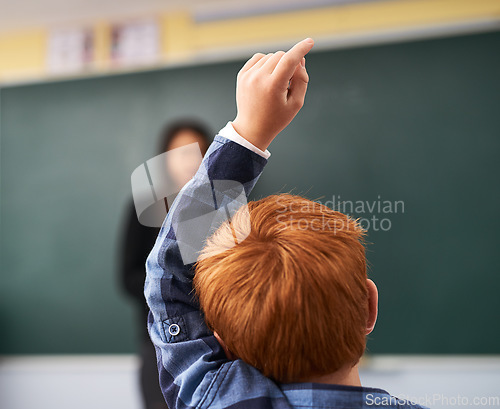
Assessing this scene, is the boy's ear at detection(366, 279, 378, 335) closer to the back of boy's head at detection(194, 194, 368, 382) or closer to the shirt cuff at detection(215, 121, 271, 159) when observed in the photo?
the back of boy's head at detection(194, 194, 368, 382)

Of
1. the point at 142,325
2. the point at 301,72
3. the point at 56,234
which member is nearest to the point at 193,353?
the point at 301,72

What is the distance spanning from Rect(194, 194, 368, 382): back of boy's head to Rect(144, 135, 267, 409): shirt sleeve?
0.02 meters

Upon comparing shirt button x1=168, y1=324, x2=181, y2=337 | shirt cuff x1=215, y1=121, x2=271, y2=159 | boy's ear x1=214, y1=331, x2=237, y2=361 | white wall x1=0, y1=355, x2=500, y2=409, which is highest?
shirt cuff x1=215, y1=121, x2=271, y2=159

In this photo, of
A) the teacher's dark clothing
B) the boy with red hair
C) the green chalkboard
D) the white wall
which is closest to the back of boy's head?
the boy with red hair

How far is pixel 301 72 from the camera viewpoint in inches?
14.9

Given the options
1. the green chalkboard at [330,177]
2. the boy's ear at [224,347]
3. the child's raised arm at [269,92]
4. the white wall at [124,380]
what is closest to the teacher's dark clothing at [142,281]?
Result: the green chalkboard at [330,177]

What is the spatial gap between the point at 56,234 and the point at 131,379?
2.69ft

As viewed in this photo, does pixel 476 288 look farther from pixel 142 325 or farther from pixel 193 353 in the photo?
pixel 193 353

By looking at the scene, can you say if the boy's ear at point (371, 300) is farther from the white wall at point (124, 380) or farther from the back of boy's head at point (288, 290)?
the white wall at point (124, 380)

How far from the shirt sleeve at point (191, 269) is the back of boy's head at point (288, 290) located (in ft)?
0.05

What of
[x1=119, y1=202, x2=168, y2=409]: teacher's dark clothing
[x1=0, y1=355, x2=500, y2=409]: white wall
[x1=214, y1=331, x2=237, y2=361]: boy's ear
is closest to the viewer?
[x1=214, y1=331, x2=237, y2=361]: boy's ear

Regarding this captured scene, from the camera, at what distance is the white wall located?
1.70 m

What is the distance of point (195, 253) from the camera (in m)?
0.44

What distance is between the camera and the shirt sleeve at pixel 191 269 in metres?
0.40
